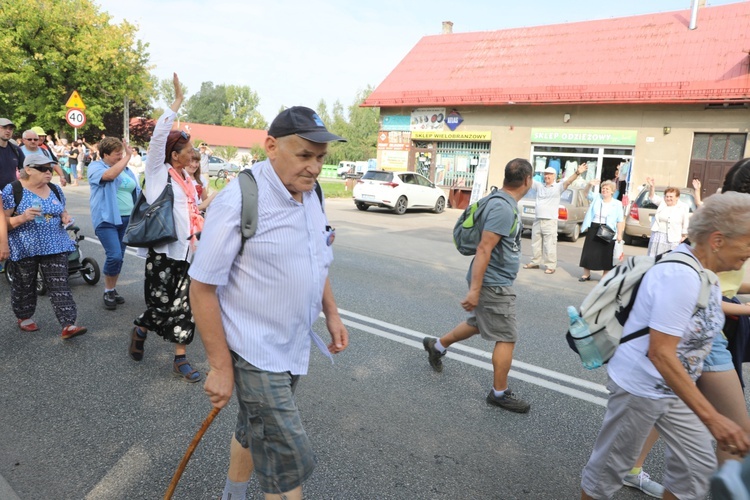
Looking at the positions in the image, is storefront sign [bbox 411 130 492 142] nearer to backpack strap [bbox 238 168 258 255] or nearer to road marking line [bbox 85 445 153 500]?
road marking line [bbox 85 445 153 500]

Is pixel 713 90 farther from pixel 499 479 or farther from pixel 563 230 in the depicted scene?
pixel 499 479

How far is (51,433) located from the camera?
3.33m

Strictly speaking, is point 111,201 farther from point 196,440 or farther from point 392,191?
point 392,191

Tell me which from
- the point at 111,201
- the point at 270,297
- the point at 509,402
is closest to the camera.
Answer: the point at 270,297

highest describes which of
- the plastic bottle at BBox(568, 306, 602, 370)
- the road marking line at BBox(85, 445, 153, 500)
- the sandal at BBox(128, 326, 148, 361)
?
the plastic bottle at BBox(568, 306, 602, 370)

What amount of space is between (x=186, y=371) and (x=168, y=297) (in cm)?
60

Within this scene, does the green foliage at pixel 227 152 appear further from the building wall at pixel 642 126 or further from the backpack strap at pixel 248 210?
the backpack strap at pixel 248 210

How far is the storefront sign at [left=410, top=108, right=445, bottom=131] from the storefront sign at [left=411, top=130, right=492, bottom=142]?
0.25m

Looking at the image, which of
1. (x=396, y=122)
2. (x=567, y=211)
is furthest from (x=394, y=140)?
(x=567, y=211)

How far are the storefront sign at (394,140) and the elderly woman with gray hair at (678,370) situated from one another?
22.5 metres

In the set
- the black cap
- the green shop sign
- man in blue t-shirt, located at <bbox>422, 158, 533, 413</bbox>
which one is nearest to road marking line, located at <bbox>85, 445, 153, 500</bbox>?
the black cap

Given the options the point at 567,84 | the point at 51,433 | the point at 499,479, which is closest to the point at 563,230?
the point at 567,84

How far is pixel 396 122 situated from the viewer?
2464 cm

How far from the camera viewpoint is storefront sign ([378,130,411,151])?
24.4 meters
